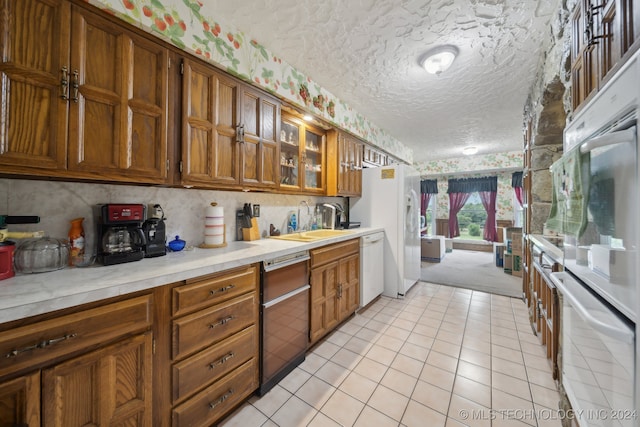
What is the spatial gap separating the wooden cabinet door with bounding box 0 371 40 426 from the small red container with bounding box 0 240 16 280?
466 millimetres

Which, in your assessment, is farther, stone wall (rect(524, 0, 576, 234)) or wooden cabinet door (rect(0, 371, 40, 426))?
stone wall (rect(524, 0, 576, 234))

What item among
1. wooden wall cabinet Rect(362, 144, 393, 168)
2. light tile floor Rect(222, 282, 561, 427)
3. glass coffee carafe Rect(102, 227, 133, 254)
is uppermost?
wooden wall cabinet Rect(362, 144, 393, 168)

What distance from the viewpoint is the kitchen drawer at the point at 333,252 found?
1.95 metres

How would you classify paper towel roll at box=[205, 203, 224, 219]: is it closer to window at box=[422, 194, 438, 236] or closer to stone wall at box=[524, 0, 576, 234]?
stone wall at box=[524, 0, 576, 234]

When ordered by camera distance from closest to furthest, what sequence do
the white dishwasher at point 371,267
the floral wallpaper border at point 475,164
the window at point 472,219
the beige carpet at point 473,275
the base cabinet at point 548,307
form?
1. the base cabinet at point 548,307
2. the white dishwasher at point 371,267
3. the beige carpet at point 473,275
4. the floral wallpaper border at point 475,164
5. the window at point 472,219

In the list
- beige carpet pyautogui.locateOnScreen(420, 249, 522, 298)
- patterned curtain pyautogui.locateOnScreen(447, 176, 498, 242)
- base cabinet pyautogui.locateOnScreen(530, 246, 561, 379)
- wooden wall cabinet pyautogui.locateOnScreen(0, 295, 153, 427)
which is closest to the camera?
wooden wall cabinet pyautogui.locateOnScreen(0, 295, 153, 427)

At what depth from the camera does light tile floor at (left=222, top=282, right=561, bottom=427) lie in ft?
4.38

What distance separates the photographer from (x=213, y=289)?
1218 millimetres

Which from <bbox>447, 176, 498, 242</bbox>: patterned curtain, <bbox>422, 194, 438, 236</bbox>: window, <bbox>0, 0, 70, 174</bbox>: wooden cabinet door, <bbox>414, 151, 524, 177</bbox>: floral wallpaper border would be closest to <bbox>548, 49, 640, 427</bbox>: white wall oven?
<bbox>0, 0, 70, 174</bbox>: wooden cabinet door

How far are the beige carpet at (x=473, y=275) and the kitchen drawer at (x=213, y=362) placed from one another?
3324 millimetres

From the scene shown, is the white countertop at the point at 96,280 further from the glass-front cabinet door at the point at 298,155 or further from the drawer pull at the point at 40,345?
the glass-front cabinet door at the point at 298,155

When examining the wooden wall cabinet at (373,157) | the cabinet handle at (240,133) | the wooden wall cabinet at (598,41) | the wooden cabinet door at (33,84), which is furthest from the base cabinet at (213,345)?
the wooden wall cabinet at (373,157)

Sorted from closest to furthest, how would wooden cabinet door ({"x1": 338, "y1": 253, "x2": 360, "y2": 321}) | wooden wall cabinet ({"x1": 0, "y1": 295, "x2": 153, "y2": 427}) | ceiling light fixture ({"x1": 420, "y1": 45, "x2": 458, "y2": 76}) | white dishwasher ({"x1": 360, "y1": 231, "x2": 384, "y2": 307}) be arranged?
wooden wall cabinet ({"x1": 0, "y1": 295, "x2": 153, "y2": 427}) → ceiling light fixture ({"x1": 420, "y1": 45, "x2": 458, "y2": 76}) → wooden cabinet door ({"x1": 338, "y1": 253, "x2": 360, "y2": 321}) → white dishwasher ({"x1": 360, "y1": 231, "x2": 384, "y2": 307})

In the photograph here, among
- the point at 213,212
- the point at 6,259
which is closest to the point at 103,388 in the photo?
the point at 6,259
